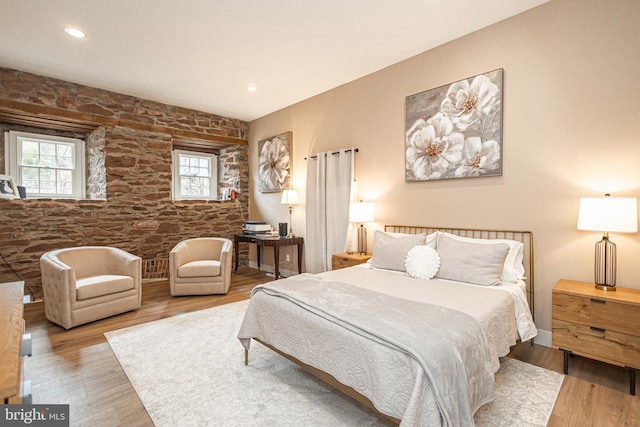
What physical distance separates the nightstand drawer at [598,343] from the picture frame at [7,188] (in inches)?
224

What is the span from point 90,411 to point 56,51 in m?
3.69

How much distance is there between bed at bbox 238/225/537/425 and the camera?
1.44m

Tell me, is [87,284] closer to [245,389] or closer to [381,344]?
[245,389]

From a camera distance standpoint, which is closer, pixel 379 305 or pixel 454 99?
pixel 379 305

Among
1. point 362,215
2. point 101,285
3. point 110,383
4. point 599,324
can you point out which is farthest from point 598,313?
point 101,285

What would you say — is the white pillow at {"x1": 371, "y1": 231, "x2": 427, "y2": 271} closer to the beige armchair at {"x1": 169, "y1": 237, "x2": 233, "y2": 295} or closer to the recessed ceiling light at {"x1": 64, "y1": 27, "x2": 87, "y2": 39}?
the beige armchair at {"x1": 169, "y1": 237, "x2": 233, "y2": 295}

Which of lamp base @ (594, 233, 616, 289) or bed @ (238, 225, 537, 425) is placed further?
lamp base @ (594, 233, 616, 289)

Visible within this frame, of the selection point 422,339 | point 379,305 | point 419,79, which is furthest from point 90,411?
point 419,79

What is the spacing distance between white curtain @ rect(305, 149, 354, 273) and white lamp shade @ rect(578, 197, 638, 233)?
2.52 metres

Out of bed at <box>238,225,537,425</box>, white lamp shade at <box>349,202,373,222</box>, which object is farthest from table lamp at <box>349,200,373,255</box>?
bed at <box>238,225,537,425</box>

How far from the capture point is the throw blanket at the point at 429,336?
1.38 metres

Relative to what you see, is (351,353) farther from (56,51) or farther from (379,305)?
(56,51)

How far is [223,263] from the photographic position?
4281 millimetres

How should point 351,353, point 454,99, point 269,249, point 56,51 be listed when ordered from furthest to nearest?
point 269,249, point 56,51, point 454,99, point 351,353
